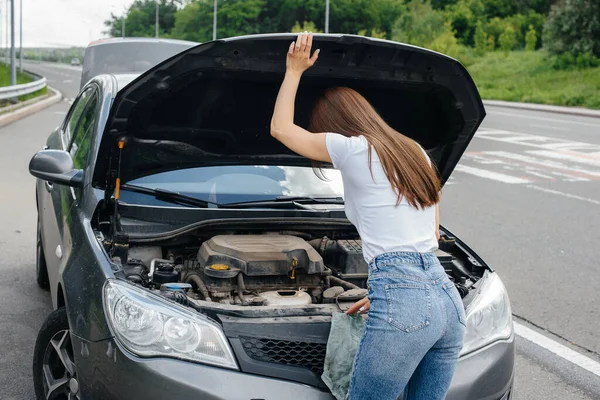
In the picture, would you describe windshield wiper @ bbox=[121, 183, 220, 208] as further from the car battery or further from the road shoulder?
the road shoulder

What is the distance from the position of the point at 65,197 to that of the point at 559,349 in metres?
3.17

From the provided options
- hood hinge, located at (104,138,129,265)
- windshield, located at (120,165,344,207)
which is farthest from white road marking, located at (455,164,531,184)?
hood hinge, located at (104,138,129,265)

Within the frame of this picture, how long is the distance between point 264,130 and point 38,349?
1510 millimetres

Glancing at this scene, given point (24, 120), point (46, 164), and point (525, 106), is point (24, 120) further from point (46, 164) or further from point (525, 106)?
point (525, 106)

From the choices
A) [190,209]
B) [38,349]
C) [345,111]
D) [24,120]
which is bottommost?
[24,120]

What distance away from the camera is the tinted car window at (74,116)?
5.17 metres

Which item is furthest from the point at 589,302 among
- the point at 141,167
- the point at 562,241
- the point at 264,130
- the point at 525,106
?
the point at 525,106

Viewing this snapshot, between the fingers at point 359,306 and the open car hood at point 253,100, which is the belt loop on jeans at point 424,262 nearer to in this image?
the fingers at point 359,306

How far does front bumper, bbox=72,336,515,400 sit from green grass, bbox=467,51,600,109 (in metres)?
29.9

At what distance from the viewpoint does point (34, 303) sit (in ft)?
17.8

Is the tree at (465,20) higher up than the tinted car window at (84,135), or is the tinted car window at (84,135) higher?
the tree at (465,20)

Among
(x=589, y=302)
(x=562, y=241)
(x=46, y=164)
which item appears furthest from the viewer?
(x=562, y=241)

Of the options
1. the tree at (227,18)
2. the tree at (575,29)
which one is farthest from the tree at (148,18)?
the tree at (575,29)

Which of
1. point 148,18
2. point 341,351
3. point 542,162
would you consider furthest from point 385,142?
point 148,18
